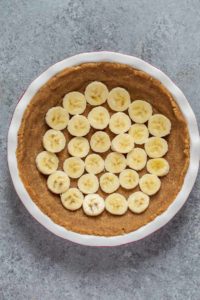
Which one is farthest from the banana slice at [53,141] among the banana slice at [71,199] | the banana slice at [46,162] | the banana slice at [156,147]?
the banana slice at [156,147]

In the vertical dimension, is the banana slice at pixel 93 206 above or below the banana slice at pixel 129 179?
below

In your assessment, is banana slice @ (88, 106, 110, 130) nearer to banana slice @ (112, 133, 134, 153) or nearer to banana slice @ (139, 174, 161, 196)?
banana slice @ (112, 133, 134, 153)

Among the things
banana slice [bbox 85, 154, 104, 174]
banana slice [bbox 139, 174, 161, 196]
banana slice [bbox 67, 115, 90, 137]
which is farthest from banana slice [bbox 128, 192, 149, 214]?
banana slice [bbox 67, 115, 90, 137]

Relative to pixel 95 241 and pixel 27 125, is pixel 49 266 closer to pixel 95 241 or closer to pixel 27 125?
pixel 95 241

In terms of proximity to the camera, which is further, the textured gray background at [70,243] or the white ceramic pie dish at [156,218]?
the textured gray background at [70,243]

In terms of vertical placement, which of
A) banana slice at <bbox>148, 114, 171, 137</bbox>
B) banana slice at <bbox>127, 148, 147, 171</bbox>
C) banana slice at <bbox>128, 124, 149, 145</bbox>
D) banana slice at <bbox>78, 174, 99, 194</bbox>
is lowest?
banana slice at <bbox>78, 174, 99, 194</bbox>

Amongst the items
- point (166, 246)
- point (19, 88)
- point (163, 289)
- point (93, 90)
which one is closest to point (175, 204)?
point (166, 246)

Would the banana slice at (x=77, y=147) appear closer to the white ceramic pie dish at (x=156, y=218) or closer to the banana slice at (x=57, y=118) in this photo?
the banana slice at (x=57, y=118)
